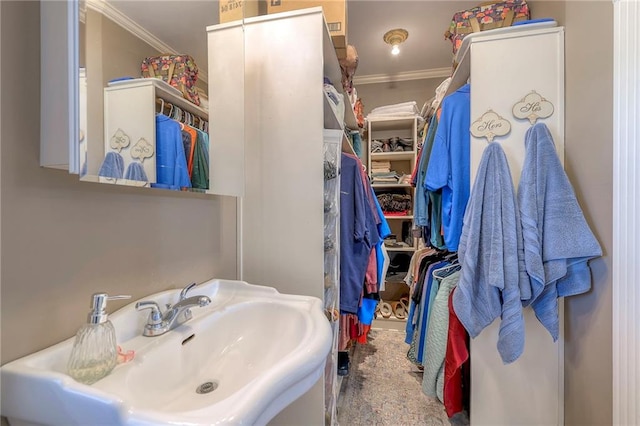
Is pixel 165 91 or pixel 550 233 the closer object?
pixel 165 91

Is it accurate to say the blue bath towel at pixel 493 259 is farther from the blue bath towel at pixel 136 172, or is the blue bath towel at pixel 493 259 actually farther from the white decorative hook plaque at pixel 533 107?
the blue bath towel at pixel 136 172

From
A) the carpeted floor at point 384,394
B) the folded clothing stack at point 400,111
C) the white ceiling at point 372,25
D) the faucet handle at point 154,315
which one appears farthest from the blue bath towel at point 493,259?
the folded clothing stack at point 400,111

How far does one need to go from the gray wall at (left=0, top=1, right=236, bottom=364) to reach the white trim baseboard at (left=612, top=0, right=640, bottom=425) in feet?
5.02

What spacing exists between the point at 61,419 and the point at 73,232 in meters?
0.35

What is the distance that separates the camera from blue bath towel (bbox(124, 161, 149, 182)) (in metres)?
0.67

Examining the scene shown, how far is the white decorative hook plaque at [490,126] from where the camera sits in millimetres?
1181

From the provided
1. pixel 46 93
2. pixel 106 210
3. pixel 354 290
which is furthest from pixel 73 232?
pixel 354 290

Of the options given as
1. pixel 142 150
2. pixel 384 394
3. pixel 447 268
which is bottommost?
pixel 384 394

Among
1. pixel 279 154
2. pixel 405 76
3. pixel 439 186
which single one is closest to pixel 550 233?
pixel 439 186

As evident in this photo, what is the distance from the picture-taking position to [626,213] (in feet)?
2.89

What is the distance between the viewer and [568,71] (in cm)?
112

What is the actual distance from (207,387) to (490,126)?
1467mm

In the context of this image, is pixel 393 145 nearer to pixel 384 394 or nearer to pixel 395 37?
pixel 395 37

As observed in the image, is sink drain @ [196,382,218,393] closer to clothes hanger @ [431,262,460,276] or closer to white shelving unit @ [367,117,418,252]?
clothes hanger @ [431,262,460,276]
